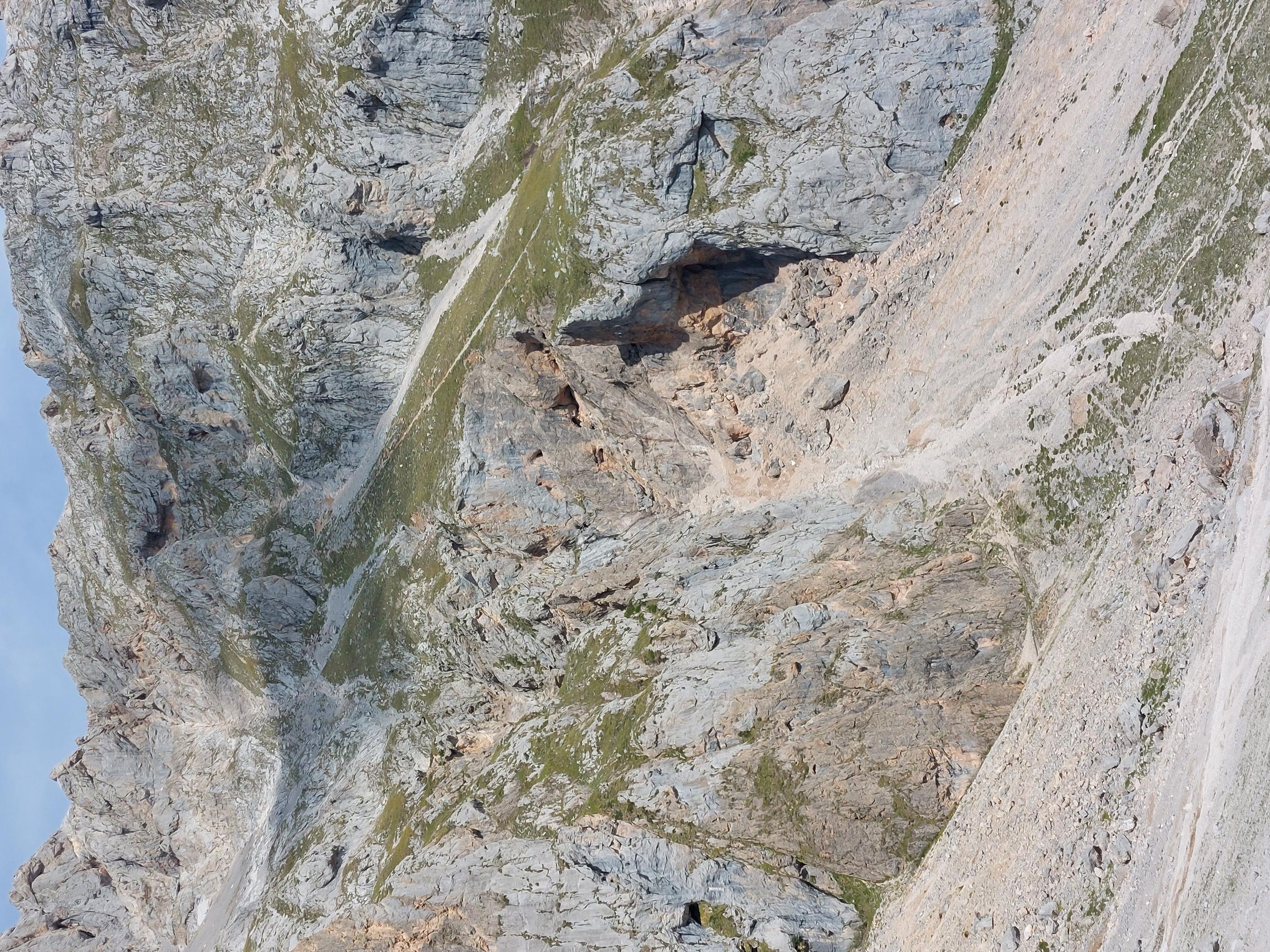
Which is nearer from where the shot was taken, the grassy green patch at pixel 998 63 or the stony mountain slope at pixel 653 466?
the stony mountain slope at pixel 653 466

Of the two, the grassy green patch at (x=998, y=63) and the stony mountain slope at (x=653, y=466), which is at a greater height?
the grassy green patch at (x=998, y=63)

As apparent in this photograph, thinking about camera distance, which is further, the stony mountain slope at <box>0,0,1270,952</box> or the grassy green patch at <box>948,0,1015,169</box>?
the grassy green patch at <box>948,0,1015,169</box>

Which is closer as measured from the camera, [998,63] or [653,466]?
[998,63]

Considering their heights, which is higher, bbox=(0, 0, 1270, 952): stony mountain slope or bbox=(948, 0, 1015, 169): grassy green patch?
bbox=(948, 0, 1015, 169): grassy green patch

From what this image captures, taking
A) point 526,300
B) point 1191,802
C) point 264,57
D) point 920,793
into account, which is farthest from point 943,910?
point 264,57

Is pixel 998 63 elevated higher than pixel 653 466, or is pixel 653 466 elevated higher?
pixel 998 63

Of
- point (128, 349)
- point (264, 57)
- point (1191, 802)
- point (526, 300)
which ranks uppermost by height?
point (264, 57)

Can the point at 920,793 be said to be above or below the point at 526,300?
below

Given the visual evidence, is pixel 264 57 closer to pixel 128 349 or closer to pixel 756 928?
pixel 128 349
